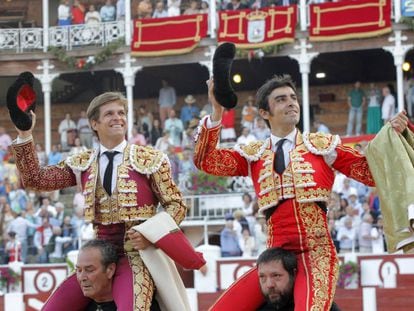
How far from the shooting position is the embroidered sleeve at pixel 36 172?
573cm

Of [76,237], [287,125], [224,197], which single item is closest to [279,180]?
[287,125]

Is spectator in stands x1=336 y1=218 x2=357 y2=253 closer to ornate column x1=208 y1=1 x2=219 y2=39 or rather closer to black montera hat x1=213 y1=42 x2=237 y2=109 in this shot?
black montera hat x1=213 y1=42 x2=237 y2=109

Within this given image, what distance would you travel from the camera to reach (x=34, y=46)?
2409cm

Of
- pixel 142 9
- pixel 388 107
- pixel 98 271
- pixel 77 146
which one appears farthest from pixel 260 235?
pixel 142 9

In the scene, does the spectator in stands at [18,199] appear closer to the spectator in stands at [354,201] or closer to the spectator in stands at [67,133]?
the spectator in stands at [67,133]

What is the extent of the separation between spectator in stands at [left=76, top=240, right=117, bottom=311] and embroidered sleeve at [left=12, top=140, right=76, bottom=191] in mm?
450

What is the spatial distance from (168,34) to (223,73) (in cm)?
1752

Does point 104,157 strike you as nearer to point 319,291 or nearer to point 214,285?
point 319,291

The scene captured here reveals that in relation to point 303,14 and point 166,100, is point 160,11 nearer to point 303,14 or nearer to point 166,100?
point 166,100

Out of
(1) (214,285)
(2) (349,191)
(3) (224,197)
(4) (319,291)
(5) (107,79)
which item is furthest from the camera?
(5) (107,79)

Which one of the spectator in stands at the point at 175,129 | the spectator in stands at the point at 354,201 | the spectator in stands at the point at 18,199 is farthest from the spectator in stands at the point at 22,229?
the spectator in stands at the point at 354,201

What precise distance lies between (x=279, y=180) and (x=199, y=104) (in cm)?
2001

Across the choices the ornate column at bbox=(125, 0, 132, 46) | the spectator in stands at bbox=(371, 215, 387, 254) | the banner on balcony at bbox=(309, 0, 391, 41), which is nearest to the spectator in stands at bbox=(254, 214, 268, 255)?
the spectator in stands at bbox=(371, 215, 387, 254)

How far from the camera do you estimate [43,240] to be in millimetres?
15992
